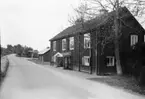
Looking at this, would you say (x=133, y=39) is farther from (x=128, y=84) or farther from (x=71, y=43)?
(x=128, y=84)

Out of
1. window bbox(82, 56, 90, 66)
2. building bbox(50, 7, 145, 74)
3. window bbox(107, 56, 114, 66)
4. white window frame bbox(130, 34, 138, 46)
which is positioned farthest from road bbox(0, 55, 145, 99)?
white window frame bbox(130, 34, 138, 46)

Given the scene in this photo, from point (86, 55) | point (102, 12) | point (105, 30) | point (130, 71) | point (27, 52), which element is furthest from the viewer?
point (27, 52)

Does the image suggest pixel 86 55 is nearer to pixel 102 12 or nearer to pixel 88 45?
pixel 88 45

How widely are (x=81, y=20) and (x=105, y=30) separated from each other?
12.9ft

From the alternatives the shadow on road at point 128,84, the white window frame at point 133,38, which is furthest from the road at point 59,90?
the white window frame at point 133,38

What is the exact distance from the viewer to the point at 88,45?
23.1 meters

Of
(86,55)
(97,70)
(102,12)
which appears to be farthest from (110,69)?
(102,12)

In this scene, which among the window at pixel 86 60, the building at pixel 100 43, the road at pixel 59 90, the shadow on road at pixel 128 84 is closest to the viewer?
the road at pixel 59 90

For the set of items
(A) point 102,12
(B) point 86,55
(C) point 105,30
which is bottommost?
(B) point 86,55

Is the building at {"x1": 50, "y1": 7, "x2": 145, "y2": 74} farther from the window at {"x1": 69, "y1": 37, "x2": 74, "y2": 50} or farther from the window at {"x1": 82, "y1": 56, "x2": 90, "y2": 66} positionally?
the window at {"x1": 69, "y1": 37, "x2": 74, "y2": 50}

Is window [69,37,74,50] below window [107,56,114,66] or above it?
above

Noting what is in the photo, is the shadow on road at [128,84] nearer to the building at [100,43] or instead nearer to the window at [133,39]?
the building at [100,43]

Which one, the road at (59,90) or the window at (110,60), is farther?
the window at (110,60)

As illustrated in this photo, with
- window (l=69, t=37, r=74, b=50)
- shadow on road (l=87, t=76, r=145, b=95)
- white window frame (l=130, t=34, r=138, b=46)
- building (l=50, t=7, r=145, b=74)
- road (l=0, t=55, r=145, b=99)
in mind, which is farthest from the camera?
window (l=69, t=37, r=74, b=50)
